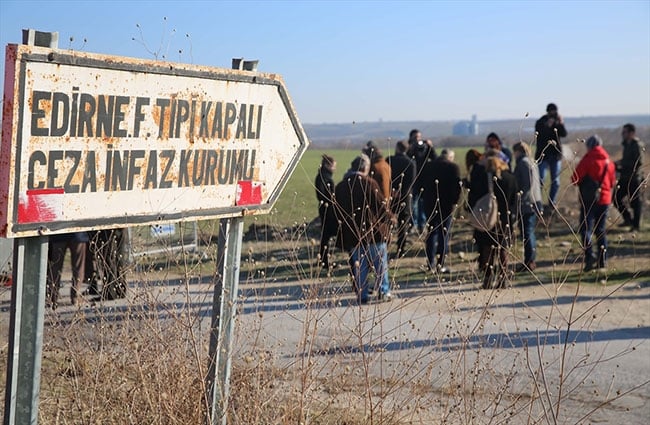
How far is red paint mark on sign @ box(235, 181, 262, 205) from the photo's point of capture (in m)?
4.29

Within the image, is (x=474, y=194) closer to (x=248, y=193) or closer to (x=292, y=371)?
(x=292, y=371)

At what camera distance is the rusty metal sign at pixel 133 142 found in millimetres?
3148

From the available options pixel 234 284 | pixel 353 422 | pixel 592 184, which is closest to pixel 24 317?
pixel 234 284

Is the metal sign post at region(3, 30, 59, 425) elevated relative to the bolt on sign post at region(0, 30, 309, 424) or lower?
lower

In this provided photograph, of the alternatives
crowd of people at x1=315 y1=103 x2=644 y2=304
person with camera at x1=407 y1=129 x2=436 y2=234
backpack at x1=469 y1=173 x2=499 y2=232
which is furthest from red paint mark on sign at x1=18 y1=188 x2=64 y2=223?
person with camera at x1=407 y1=129 x2=436 y2=234

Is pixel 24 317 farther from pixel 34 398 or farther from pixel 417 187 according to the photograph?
pixel 417 187

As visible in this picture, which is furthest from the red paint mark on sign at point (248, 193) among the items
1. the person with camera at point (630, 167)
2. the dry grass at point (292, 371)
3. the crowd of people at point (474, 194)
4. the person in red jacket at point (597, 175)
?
the person with camera at point (630, 167)

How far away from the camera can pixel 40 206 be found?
3244 millimetres

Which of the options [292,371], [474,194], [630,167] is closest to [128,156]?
[292,371]

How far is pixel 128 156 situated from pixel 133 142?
6 cm

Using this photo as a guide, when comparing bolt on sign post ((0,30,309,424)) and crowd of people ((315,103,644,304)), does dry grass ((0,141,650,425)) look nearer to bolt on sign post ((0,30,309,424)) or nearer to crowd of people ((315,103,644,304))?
bolt on sign post ((0,30,309,424))

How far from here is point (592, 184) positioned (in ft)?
41.2

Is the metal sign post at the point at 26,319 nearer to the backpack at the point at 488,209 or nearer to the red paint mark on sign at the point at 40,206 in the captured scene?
the red paint mark on sign at the point at 40,206

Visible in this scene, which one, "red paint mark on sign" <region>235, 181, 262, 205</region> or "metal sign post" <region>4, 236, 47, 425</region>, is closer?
"metal sign post" <region>4, 236, 47, 425</region>
